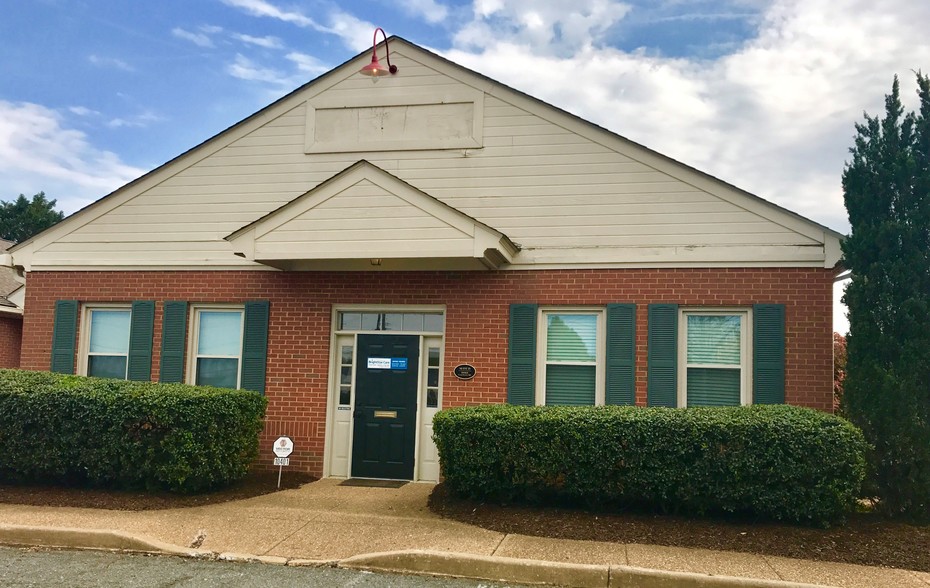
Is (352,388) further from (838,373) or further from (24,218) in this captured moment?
(24,218)

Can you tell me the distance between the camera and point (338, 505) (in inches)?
328

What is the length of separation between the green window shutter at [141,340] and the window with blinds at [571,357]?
545 centimetres

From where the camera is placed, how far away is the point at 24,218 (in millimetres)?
35156

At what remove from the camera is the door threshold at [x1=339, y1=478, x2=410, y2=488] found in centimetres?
958

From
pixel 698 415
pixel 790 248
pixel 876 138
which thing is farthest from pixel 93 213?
pixel 876 138

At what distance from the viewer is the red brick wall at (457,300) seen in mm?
8961

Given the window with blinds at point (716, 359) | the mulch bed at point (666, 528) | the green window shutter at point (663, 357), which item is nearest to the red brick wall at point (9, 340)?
the mulch bed at point (666, 528)

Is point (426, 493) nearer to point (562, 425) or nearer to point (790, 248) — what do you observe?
point (562, 425)

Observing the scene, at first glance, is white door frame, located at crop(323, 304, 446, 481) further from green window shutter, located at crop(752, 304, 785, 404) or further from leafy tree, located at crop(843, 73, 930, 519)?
leafy tree, located at crop(843, 73, 930, 519)

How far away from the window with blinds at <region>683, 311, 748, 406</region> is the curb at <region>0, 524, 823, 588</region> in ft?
11.9

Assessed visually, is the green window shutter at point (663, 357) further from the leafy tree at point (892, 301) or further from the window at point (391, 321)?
the window at point (391, 321)

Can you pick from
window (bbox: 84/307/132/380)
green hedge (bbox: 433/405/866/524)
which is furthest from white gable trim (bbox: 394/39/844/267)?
window (bbox: 84/307/132/380)

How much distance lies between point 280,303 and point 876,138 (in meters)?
7.42

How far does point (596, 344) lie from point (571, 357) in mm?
351
